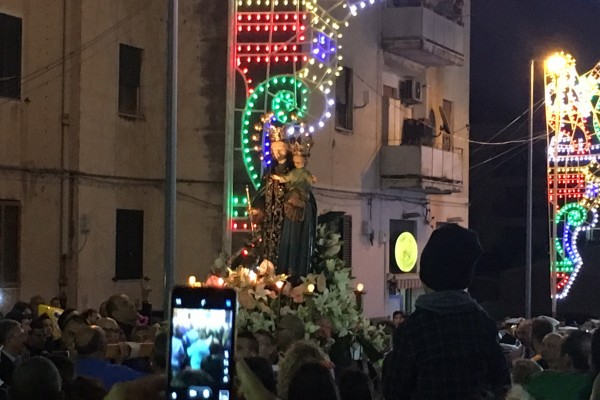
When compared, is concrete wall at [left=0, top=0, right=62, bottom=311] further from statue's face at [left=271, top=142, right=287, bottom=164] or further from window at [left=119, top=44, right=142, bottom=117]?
statue's face at [left=271, top=142, right=287, bottom=164]

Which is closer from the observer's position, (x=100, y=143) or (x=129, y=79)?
(x=100, y=143)

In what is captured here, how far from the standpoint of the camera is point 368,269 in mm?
26750

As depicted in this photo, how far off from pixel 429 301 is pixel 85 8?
1521cm

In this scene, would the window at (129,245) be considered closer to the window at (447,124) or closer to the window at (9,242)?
the window at (9,242)

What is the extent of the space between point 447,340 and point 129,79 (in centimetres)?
1637

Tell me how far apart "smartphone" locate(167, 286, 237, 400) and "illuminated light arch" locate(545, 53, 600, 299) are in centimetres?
2214

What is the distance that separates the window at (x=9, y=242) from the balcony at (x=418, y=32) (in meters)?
11.8

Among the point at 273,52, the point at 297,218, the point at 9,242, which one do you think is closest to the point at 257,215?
the point at 297,218

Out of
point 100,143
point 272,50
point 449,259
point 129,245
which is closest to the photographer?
point 449,259

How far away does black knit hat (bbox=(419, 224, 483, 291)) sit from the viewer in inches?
215

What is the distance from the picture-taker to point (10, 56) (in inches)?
725

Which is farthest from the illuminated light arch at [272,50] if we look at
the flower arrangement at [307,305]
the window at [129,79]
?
the flower arrangement at [307,305]

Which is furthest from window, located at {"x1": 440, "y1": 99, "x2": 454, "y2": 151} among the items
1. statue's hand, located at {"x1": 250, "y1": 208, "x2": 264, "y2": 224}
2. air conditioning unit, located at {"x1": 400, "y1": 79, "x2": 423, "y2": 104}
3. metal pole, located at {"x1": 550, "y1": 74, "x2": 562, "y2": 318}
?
statue's hand, located at {"x1": 250, "y1": 208, "x2": 264, "y2": 224}

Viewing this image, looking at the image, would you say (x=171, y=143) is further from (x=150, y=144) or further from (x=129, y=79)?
(x=150, y=144)
